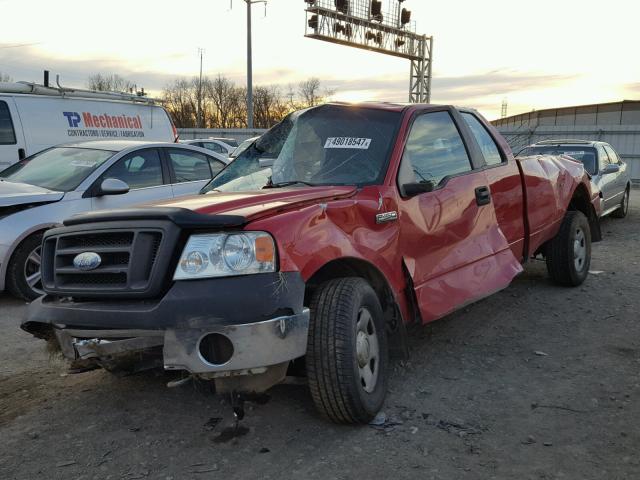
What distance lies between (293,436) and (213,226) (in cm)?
117

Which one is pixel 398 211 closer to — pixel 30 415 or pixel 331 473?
pixel 331 473

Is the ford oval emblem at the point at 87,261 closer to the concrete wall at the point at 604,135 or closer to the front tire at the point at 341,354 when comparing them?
the front tire at the point at 341,354

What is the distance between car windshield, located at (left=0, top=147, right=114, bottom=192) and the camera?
665 centimetres

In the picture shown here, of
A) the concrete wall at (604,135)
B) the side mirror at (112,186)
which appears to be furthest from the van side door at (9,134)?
the concrete wall at (604,135)

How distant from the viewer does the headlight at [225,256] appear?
2934 mm

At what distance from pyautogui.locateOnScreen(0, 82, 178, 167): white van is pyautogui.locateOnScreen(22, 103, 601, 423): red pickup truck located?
6557mm

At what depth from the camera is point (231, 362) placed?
2840mm

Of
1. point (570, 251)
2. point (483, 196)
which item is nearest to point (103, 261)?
point (483, 196)

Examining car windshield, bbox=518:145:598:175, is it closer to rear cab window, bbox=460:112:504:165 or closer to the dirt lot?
rear cab window, bbox=460:112:504:165

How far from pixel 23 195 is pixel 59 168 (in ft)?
2.78

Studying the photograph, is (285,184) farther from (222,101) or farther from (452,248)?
(222,101)

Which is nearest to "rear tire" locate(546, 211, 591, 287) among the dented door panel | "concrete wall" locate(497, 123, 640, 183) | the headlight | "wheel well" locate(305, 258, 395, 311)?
the dented door panel

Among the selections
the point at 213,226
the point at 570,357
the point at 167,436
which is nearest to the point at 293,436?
the point at 167,436

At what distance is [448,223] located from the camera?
421cm
